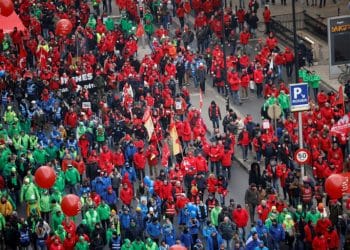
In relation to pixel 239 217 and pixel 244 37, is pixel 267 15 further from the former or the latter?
pixel 239 217

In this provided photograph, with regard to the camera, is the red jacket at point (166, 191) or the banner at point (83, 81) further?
the banner at point (83, 81)

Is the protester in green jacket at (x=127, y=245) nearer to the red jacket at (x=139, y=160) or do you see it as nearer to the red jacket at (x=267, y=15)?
the red jacket at (x=139, y=160)

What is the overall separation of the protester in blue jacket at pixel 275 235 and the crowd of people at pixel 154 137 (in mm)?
27

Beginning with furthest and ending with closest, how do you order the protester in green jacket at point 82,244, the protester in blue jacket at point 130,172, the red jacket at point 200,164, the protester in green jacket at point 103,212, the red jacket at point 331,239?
1. the protester in blue jacket at point 130,172
2. the red jacket at point 200,164
3. the protester in green jacket at point 103,212
4. the protester in green jacket at point 82,244
5. the red jacket at point 331,239

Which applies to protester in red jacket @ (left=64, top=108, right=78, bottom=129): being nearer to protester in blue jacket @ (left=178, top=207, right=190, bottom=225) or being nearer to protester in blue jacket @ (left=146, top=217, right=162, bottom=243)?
protester in blue jacket @ (left=178, top=207, right=190, bottom=225)

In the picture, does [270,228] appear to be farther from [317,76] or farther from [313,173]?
[317,76]

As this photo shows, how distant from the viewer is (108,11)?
5859 centimetres

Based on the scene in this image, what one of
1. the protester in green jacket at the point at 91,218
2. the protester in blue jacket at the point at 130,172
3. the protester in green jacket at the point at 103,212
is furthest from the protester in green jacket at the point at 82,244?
the protester in blue jacket at the point at 130,172

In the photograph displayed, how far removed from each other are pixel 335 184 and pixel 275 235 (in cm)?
213

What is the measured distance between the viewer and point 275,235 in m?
35.7

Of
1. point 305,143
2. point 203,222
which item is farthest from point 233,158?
point 203,222

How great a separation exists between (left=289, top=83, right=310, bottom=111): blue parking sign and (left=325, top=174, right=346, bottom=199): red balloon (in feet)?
9.24

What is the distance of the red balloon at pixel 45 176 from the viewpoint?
36344 mm

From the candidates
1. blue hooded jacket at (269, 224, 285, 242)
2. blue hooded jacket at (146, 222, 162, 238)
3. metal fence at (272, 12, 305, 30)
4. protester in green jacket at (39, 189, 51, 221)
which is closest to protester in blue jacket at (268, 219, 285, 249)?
blue hooded jacket at (269, 224, 285, 242)
